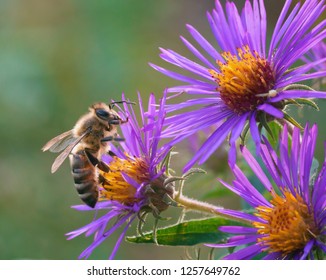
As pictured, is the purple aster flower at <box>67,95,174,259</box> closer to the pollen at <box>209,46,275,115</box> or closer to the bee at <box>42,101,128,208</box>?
the bee at <box>42,101,128,208</box>

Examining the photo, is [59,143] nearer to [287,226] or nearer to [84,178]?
[84,178]

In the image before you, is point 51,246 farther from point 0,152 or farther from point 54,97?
point 54,97

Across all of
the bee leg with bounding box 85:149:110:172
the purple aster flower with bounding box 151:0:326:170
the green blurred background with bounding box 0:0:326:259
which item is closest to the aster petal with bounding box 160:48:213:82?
the purple aster flower with bounding box 151:0:326:170

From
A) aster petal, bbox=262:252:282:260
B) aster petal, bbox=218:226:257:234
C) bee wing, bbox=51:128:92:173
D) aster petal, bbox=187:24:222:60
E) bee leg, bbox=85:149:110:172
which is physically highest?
aster petal, bbox=187:24:222:60

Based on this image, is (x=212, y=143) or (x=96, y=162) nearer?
(x=212, y=143)

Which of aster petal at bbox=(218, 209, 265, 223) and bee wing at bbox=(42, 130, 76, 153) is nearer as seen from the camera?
aster petal at bbox=(218, 209, 265, 223)

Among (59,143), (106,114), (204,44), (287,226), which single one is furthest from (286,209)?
(59,143)
